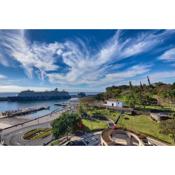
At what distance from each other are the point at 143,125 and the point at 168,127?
431 mm

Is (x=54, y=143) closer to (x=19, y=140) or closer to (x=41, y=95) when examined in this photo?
(x=19, y=140)

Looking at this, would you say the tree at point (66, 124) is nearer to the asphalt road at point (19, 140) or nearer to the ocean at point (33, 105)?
the asphalt road at point (19, 140)

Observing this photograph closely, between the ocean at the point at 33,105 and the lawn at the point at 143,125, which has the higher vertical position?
the ocean at the point at 33,105

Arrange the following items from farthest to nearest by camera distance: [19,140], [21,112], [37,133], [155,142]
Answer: [21,112]
[37,133]
[19,140]
[155,142]

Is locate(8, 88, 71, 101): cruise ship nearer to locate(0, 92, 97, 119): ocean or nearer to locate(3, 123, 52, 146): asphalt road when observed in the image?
locate(0, 92, 97, 119): ocean

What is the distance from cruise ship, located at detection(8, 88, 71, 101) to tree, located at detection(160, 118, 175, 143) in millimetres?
1795

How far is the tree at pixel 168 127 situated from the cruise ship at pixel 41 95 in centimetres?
180

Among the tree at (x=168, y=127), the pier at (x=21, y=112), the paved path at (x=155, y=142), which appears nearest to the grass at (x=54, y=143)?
the pier at (x=21, y=112)

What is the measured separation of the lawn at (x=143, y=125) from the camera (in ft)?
13.0

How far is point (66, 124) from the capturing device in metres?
4.21

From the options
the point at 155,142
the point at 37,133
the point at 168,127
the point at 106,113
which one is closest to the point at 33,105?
the point at 37,133
